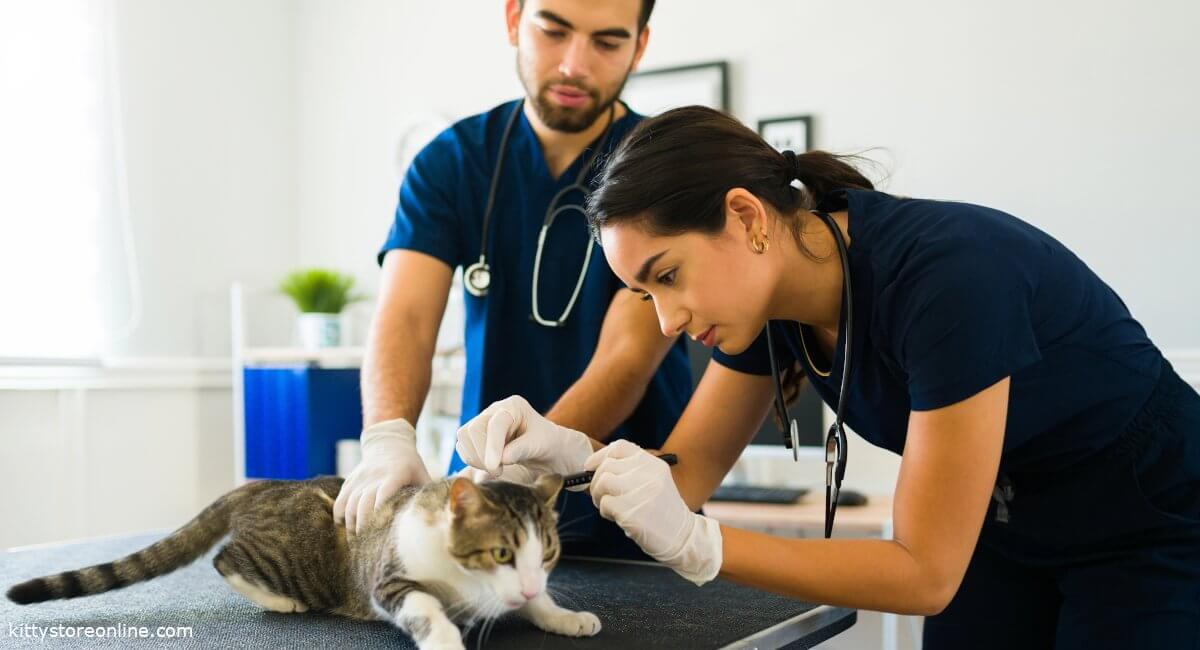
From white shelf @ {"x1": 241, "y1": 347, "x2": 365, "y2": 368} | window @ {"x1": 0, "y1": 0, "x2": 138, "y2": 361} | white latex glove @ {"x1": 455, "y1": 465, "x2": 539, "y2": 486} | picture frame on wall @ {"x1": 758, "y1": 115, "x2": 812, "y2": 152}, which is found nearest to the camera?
white latex glove @ {"x1": 455, "y1": 465, "x2": 539, "y2": 486}

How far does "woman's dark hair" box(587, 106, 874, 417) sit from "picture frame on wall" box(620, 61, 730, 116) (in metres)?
2.16

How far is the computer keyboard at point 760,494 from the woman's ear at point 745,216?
161 cm

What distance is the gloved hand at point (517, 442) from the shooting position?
1.17m

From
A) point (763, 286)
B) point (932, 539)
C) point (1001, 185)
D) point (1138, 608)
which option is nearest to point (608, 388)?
point (763, 286)

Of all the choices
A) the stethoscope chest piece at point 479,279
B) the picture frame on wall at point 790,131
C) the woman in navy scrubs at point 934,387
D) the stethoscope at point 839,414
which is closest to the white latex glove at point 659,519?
the woman in navy scrubs at point 934,387

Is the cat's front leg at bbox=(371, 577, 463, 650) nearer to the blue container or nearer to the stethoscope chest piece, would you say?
the stethoscope chest piece

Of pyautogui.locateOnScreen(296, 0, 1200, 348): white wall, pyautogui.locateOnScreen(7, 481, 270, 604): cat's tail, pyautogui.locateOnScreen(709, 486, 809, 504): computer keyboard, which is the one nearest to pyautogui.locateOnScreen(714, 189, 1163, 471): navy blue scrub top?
pyautogui.locateOnScreen(7, 481, 270, 604): cat's tail

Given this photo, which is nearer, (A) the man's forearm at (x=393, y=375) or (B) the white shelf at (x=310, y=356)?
(A) the man's forearm at (x=393, y=375)

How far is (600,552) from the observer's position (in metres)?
1.56

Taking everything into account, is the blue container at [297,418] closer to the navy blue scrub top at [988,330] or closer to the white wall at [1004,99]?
the white wall at [1004,99]

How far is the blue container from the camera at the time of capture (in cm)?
324

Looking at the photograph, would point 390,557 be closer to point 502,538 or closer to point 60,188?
point 502,538

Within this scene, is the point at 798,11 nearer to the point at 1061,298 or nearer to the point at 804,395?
the point at 804,395

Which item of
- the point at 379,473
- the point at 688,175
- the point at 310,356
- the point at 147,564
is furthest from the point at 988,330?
the point at 310,356
